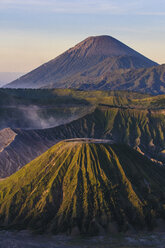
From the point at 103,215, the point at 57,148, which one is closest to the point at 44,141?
the point at 57,148

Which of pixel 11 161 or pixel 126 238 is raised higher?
pixel 11 161

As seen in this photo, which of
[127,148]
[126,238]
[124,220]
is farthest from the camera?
Answer: [127,148]

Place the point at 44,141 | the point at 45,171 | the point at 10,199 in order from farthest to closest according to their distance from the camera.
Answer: the point at 44,141, the point at 45,171, the point at 10,199

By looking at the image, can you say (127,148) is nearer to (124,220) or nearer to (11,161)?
(124,220)

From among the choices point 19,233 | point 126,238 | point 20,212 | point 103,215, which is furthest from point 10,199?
point 126,238

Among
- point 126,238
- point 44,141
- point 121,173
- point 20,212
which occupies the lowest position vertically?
point 126,238

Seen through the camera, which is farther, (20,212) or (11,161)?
(11,161)
